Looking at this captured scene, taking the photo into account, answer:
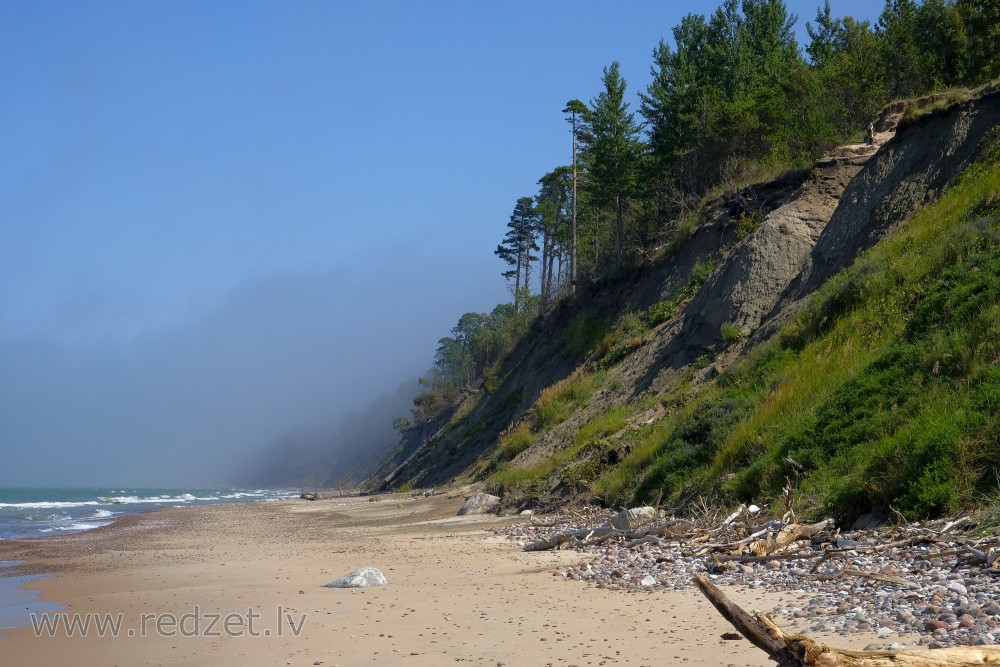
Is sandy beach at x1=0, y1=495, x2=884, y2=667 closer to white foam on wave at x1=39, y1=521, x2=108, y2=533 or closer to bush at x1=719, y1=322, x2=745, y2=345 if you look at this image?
bush at x1=719, y1=322, x2=745, y2=345

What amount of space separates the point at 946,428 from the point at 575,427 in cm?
1615

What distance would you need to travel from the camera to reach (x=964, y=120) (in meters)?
20.1

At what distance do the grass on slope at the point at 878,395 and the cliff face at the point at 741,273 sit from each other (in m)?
1.73

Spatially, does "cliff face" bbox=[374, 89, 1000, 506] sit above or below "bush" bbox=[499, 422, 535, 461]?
above

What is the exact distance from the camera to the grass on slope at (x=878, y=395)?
972cm

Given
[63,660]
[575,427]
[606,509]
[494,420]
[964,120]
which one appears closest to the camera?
[63,660]

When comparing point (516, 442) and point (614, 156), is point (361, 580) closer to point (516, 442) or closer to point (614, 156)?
point (516, 442)

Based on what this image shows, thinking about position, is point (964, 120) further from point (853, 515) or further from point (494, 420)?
point (494, 420)

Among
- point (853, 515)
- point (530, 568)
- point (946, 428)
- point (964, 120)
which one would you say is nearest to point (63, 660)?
point (530, 568)

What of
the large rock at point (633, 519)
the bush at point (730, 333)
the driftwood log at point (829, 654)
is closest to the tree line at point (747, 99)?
the bush at point (730, 333)

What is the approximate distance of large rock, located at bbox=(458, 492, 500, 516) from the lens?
21391 mm

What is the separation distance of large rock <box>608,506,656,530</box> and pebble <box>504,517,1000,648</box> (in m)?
2.46

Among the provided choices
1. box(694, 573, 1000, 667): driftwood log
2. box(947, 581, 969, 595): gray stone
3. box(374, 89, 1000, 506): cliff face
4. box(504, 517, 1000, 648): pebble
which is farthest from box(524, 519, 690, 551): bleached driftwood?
box(694, 573, 1000, 667): driftwood log

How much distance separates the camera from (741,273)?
24.1 metres
